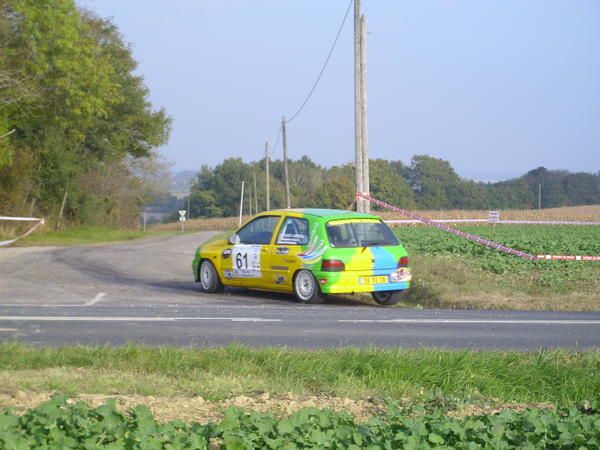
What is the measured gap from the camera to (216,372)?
25.0 feet

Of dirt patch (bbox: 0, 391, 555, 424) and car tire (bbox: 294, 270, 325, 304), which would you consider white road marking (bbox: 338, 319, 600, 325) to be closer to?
car tire (bbox: 294, 270, 325, 304)

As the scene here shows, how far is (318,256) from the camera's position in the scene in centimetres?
1489

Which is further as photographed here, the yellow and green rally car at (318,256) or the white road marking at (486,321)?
the yellow and green rally car at (318,256)

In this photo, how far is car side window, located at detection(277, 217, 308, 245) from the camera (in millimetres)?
15250

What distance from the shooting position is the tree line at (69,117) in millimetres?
38094

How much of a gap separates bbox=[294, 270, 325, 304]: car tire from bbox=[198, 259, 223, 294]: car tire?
2.04 metres

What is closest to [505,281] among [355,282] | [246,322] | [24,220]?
[355,282]

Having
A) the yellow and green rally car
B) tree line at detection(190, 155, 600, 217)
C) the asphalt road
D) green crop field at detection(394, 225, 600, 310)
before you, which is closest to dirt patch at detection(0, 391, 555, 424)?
the asphalt road

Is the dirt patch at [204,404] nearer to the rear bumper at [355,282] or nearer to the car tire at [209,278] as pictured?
the rear bumper at [355,282]

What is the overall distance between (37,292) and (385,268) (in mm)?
5745

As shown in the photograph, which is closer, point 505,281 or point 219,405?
point 219,405

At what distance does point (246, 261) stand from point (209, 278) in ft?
3.77

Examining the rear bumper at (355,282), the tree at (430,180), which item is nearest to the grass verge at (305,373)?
the rear bumper at (355,282)

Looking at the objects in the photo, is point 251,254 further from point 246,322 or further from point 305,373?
point 305,373
